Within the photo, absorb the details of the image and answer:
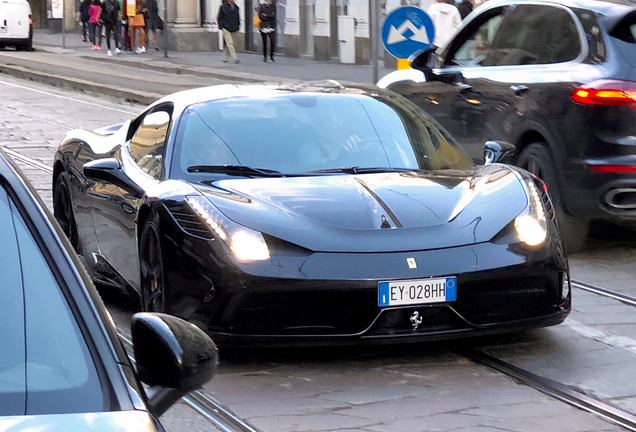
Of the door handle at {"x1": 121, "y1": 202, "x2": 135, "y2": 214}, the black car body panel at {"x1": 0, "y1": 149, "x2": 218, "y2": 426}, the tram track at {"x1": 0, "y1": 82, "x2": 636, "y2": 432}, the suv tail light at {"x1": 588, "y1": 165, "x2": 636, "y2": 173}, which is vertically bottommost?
the tram track at {"x1": 0, "y1": 82, "x2": 636, "y2": 432}

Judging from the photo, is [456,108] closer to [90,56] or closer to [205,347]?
[205,347]

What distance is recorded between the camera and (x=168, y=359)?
8.10ft

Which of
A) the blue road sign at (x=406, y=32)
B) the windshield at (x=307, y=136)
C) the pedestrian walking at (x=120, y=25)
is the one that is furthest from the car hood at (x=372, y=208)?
the pedestrian walking at (x=120, y=25)

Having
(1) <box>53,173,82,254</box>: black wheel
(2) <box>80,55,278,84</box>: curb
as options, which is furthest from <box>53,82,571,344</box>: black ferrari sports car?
(2) <box>80,55,278,84</box>: curb

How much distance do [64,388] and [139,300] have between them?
139 inches

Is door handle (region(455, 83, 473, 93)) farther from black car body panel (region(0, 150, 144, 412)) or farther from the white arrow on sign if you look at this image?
black car body panel (region(0, 150, 144, 412))

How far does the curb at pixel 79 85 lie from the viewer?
70.3ft

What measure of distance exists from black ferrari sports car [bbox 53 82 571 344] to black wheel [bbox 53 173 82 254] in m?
0.78

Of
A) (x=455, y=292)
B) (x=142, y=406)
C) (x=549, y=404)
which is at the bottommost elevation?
(x=549, y=404)

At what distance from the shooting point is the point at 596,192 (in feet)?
24.9

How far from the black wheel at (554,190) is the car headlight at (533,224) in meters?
2.25

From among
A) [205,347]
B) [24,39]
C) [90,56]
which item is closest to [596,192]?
[205,347]

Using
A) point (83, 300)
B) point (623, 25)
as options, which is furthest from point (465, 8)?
point (83, 300)

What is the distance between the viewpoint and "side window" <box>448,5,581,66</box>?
26.7ft
